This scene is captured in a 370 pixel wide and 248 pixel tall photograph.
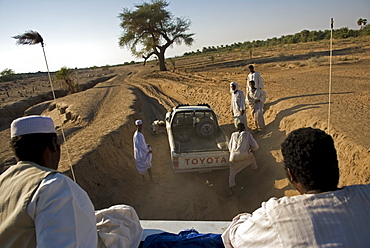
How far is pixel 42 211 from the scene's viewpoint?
5.16 ft

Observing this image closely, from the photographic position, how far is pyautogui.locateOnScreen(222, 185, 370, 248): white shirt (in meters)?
1.56

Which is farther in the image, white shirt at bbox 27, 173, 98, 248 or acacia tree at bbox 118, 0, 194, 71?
acacia tree at bbox 118, 0, 194, 71

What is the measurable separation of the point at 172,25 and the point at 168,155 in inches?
1251

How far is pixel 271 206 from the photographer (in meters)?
1.74

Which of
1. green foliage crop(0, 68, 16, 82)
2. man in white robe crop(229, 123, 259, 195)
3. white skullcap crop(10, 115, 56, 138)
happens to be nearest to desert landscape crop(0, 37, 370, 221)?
man in white robe crop(229, 123, 259, 195)

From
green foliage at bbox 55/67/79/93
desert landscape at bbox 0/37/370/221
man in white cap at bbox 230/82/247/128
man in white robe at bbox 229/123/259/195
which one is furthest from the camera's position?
green foliage at bbox 55/67/79/93

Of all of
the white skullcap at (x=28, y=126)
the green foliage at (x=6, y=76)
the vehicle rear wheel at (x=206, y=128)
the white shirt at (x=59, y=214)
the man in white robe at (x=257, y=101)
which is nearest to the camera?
the white shirt at (x=59, y=214)

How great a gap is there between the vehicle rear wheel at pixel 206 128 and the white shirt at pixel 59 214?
6.67 m

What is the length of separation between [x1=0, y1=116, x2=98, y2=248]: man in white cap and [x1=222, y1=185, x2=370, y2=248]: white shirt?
1.14 m

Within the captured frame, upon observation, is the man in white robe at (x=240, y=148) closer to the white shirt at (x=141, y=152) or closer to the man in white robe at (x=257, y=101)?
the white shirt at (x=141, y=152)

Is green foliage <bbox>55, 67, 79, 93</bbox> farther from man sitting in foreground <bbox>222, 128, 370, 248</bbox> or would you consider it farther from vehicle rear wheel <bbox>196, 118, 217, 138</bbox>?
man sitting in foreground <bbox>222, 128, 370, 248</bbox>

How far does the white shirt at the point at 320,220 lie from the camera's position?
1562mm

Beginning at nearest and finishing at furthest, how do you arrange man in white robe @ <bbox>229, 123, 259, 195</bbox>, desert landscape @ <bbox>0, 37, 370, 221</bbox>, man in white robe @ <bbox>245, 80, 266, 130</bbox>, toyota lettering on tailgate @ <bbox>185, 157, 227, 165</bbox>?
desert landscape @ <bbox>0, 37, 370, 221</bbox>, man in white robe @ <bbox>229, 123, 259, 195</bbox>, toyota lettering on tailgate @ <bbox>185, 157, 227, 165</bbox>, man in white robe @ <bbox>245, 80, 266, 130</bbox>

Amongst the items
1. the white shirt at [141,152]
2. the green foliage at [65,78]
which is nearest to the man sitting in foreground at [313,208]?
the white shirt at [141,152]
